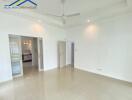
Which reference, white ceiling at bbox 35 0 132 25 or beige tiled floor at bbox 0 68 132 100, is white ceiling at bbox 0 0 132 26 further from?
beige tiled floor at bbox 0 68 132 100

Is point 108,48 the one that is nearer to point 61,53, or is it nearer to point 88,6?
point 88,6

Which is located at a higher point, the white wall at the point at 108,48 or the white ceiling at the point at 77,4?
the white ceiling at the point at 77,4

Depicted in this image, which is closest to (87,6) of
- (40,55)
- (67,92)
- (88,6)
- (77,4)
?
(88,6)

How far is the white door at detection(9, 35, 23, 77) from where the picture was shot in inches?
172

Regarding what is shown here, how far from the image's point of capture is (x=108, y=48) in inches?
176

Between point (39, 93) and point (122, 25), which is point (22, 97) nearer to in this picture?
point (39, 93)

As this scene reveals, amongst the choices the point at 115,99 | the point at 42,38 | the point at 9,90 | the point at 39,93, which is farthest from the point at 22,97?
the point at 42,38

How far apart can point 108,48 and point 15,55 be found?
4782mm

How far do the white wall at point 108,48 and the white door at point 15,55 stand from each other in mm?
3565

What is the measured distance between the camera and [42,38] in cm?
539

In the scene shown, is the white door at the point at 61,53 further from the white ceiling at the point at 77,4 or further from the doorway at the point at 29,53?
the white ceiling at the point at 77,4

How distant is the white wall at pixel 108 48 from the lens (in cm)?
387

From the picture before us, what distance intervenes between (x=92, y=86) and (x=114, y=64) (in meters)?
1.72

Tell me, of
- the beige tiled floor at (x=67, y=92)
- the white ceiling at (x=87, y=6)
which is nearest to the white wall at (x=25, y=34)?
the beige tiled floor at (x=67, y=92)
